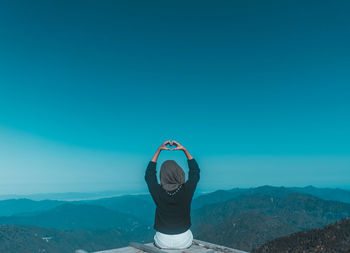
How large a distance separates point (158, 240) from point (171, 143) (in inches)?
98.5

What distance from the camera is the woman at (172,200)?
6.98 meters

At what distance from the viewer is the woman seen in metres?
6.98

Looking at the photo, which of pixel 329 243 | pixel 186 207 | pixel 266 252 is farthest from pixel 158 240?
pixel 266 252

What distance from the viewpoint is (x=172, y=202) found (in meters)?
7.15

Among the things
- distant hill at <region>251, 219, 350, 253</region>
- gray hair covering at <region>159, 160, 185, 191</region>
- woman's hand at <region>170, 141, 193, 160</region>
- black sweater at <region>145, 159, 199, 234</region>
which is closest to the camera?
gray hair covering at <region>159, 160, 185, 191</region>

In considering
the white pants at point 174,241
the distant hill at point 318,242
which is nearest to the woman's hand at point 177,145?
the white pants at point 174,241

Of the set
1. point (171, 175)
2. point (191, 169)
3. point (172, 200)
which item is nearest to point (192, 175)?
point (191, 169)

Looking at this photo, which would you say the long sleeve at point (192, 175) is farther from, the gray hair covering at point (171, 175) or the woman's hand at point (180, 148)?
the gray hair covering at point (171, 175)

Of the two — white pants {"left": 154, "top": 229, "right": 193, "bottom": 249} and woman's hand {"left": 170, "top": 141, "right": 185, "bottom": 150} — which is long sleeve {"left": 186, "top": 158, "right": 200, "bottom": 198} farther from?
Answer: white pants {"left": 154, "top": 229, "right": 193, "bottom": 249}

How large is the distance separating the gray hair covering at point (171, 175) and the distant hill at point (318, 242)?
8713cm

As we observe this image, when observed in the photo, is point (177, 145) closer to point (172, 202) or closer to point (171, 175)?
point (171, 175)


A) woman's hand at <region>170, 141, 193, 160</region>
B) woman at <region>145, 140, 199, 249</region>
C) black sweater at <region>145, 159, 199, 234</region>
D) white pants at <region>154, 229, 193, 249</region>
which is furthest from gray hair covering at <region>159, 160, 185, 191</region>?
white pants at <region>154, 229, 193, 249</region>

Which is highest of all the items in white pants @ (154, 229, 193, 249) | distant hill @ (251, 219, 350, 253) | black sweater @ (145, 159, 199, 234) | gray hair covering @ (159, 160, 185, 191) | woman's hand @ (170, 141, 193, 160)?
woman's hand @ (170, 141, 193, 160)

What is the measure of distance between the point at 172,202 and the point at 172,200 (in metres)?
0.08
